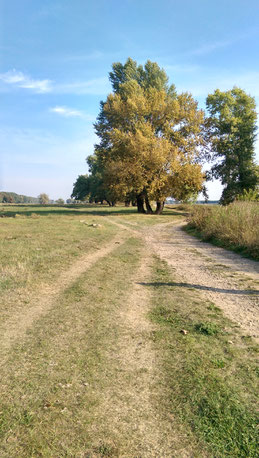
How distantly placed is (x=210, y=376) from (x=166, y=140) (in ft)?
97.6

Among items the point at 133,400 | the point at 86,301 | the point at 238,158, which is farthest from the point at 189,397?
the point at 238,158

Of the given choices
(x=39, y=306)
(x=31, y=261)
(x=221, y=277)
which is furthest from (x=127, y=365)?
(x=31, y=261)

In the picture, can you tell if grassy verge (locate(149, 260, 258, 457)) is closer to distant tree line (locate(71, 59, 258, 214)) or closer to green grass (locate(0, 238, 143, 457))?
green grass (locate(0, 238, 143, 457))

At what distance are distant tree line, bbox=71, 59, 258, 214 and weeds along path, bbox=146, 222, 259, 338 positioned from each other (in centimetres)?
1899

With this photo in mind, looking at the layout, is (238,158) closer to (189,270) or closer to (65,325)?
(189,270)

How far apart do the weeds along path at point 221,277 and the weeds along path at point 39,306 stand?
9.05 feet

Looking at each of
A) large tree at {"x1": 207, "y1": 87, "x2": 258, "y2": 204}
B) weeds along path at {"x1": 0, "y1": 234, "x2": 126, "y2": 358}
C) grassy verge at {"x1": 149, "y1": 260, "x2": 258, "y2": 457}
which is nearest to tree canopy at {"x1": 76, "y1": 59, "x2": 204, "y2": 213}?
large tree at {"x1": 207, "y1": 87, "x2": 258, "y2": 204}

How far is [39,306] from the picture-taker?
18.0ft

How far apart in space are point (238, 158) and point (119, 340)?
134 ft

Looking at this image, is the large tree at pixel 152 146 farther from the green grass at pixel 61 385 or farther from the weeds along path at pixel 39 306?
the green grass at pixel 61 385

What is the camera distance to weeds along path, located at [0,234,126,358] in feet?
14.0

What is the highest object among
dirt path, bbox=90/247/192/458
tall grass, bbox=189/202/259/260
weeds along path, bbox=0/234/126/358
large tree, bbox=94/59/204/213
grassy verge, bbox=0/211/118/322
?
large tree, bbox=94/59/204/213

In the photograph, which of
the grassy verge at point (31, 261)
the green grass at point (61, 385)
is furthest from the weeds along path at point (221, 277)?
the grassy verge at point (31, 261)

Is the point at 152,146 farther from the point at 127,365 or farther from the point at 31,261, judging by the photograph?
the point at 127,365
